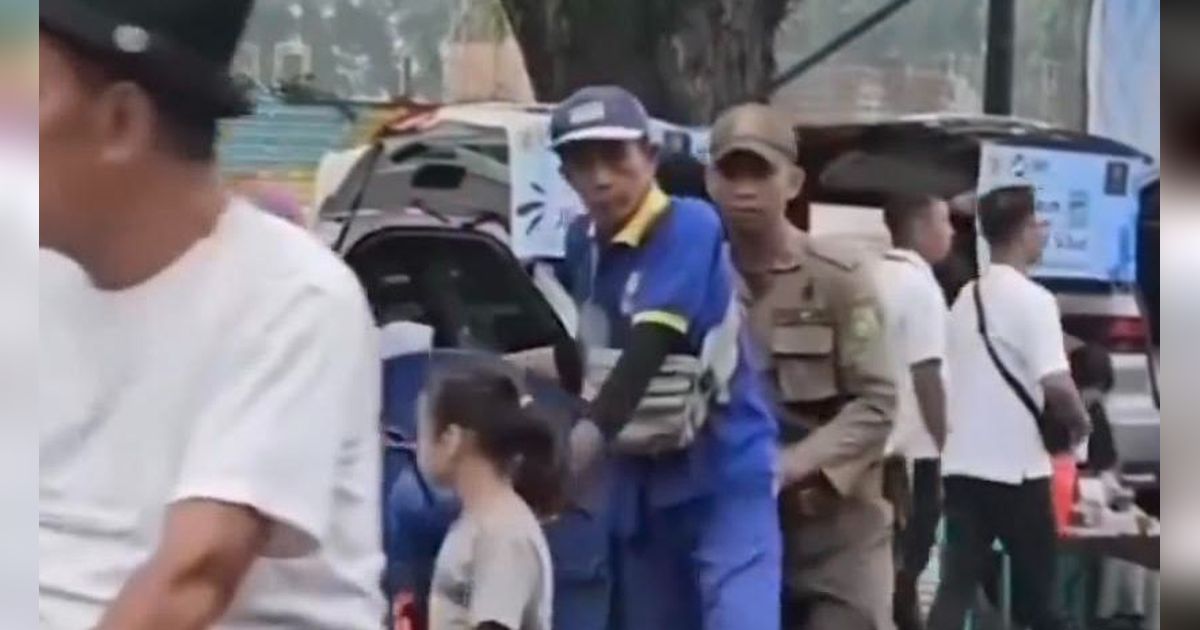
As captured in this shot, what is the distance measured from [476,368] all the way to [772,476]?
0.47 m

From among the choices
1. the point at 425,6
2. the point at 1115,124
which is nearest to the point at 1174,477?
the point at 1115,124

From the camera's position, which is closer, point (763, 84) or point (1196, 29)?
point (763, 84)

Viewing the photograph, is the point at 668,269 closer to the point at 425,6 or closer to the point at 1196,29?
the point at 425,6

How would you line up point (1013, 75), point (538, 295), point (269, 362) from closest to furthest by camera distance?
point (269, 362) → point (538, 295) → point (1013, 75)

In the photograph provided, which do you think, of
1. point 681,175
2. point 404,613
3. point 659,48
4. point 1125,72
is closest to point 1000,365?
point 1125,72

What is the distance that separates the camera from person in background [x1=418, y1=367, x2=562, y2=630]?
2822 millimetres

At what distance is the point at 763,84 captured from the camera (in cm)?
293

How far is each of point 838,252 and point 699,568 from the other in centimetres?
51

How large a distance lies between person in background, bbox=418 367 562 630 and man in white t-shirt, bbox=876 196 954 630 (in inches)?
21.6

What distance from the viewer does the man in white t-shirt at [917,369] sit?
300 centimetres

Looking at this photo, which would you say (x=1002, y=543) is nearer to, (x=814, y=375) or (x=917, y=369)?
(x=917, y=369)

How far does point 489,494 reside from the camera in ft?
9.31

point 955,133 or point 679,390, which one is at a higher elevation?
point 955,133

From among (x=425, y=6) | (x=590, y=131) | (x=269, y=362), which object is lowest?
(x=269, y=362)
